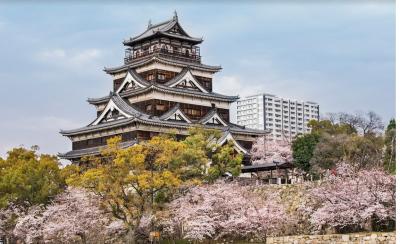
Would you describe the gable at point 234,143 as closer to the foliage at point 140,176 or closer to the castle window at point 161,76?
the castle window at point 161,76

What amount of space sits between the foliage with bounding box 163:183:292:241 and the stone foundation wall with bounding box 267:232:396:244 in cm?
159

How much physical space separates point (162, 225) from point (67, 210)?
461 cm

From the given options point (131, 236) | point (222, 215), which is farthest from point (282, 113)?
point (131, 236)

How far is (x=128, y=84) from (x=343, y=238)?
982 inches

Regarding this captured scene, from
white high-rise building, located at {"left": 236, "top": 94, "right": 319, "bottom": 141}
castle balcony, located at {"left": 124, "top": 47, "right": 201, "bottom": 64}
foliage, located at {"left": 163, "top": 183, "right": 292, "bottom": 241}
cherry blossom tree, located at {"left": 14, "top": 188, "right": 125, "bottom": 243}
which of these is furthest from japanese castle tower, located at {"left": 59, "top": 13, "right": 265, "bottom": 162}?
white high-rise building, located at {"left": 236, "top": 94, "right": 319, "bottom": 141}

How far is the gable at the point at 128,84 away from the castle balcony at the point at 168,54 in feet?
4.66

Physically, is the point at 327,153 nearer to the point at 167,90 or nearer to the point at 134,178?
the point at 134,178

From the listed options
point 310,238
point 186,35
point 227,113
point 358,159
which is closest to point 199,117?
point 227,113

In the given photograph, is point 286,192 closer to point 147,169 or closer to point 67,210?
point 147,169

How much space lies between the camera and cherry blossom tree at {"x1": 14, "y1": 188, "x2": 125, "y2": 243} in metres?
32.7

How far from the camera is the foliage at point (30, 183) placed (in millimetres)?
33875

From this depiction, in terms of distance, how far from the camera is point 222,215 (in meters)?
31.5

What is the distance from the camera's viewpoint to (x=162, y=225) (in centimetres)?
3197

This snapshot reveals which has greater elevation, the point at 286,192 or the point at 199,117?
the point at 199,117
